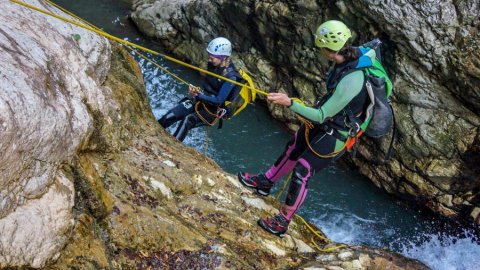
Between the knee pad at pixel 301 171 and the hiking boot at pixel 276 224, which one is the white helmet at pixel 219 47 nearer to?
the knee pad at pixel 301 171

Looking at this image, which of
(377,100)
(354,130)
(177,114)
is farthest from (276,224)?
(177,114)

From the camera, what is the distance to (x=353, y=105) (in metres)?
5.16

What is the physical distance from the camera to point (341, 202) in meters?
10.0

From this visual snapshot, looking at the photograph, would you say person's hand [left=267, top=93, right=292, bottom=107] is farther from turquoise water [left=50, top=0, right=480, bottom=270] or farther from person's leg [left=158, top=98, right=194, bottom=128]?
turquoise water [left=50, top=0, right=480, bottom=270]

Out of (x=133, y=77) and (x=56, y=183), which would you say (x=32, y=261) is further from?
(x=133, y=77)

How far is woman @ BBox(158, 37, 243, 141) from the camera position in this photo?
7312mm

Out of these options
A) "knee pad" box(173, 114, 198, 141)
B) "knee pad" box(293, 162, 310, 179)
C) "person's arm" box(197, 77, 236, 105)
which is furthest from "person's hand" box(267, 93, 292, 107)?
"knee pad" box(173, 114, 198, 141)

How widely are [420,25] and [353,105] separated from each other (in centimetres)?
493

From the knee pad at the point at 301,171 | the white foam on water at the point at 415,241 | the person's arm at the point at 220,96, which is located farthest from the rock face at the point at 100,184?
the white foam on water at the point at 415,241

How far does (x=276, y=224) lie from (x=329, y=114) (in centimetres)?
178

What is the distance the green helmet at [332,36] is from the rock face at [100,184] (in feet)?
8.08

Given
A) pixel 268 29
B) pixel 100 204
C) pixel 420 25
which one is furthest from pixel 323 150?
pixel 268 29

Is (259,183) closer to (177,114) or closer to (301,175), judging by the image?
(301,175)

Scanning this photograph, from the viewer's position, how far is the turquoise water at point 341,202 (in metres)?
9.06
